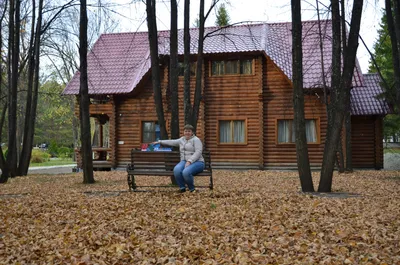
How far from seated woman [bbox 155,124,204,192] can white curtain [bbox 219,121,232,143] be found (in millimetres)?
13406

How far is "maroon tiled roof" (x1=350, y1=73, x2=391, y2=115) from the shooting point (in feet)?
81.1

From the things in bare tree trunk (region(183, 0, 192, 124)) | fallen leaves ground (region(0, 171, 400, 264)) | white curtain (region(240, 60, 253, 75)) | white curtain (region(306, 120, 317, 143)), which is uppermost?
white curtain (region(240, 60, 253, 75))

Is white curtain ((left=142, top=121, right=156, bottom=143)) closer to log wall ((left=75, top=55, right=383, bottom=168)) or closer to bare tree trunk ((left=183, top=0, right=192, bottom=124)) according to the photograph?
log wall ((left=75, top=55, right=383, bottom=168))

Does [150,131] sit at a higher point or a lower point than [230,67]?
lower

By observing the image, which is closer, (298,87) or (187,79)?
(298,87)

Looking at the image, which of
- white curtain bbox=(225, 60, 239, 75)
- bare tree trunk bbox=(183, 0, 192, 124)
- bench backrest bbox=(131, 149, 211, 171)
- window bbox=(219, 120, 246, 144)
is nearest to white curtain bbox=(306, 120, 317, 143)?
window bbox=(219, 120, 246, 144)

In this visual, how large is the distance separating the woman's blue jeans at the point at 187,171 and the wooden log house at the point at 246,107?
41.5 feet

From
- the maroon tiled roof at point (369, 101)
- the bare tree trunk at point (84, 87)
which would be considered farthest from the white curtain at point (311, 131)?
the bare tree trunk at point (84, 87)

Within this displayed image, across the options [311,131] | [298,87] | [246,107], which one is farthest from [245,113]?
[298,87]

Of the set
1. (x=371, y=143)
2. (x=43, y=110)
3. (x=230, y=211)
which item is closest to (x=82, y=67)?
(x=230, y=211)

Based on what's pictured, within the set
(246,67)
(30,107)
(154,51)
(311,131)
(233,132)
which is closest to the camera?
(154,51)

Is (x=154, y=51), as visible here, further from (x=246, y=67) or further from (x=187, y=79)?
(x=246, y=67)

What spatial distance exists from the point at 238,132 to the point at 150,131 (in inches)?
179

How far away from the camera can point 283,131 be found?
78.3ft
